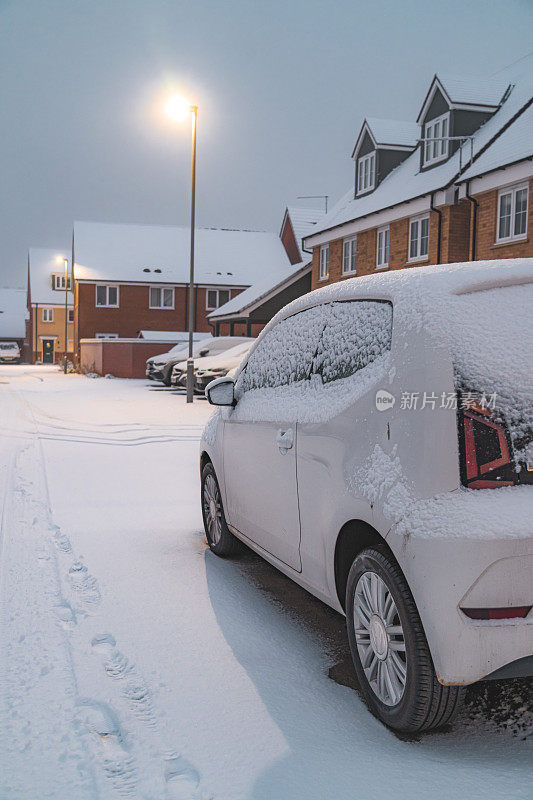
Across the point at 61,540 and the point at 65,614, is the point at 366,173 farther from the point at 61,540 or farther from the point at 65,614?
the point at 65,614

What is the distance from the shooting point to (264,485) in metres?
4.39

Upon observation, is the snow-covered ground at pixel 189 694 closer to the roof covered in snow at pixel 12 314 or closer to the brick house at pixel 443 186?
the brick house at pixel 443 186

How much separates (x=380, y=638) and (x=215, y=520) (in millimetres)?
2713

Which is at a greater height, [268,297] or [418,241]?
[418,241]

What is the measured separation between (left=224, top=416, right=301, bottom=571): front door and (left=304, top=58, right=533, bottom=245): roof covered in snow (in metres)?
16.5

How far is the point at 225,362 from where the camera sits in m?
23.9

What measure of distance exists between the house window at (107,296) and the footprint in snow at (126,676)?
5073cm

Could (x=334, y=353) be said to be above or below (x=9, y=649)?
above

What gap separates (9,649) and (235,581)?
5.65ft

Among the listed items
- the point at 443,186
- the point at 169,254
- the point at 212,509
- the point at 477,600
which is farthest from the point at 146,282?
the point at 477,600

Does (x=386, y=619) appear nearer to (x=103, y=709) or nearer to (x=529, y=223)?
(x=103, y=709)

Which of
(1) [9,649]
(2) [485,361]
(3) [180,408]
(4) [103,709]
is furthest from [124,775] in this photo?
(3) [180,408]

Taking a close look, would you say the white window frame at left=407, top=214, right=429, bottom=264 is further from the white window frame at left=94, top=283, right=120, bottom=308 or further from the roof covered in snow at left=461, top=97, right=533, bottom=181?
the white window frame at left=94, top=283, right=120, bottom=308

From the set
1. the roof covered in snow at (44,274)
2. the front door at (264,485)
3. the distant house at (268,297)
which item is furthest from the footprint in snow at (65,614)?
the roof covered in snow at (44,274)
